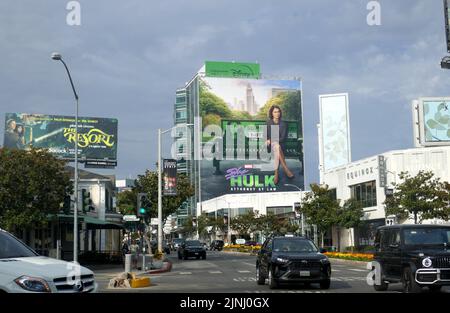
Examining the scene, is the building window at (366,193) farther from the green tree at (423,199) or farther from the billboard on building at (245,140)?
the billboard on building at (245,140)

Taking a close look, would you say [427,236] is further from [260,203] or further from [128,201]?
[260,203]

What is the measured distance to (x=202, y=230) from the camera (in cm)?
12900

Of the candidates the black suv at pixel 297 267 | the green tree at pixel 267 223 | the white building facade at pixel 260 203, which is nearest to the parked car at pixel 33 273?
the black suv at pixel 297 267

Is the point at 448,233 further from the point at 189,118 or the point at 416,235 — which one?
the point at 189,118

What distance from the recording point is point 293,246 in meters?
18.9

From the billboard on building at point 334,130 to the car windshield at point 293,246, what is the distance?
127278 mm

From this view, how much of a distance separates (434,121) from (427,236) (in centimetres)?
5251

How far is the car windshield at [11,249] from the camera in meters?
9.20

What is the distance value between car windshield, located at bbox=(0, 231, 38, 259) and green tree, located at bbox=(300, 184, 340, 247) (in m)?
49.4

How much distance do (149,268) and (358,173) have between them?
117 ft

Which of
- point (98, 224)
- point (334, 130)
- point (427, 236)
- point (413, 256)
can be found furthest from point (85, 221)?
point (334, 130)

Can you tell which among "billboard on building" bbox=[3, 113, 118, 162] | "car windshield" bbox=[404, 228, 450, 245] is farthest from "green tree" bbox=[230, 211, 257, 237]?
"car windshield" bbox=[404, 228, 450, 245]

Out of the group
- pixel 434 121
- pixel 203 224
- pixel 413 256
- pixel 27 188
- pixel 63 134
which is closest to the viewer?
pixel 413 256
